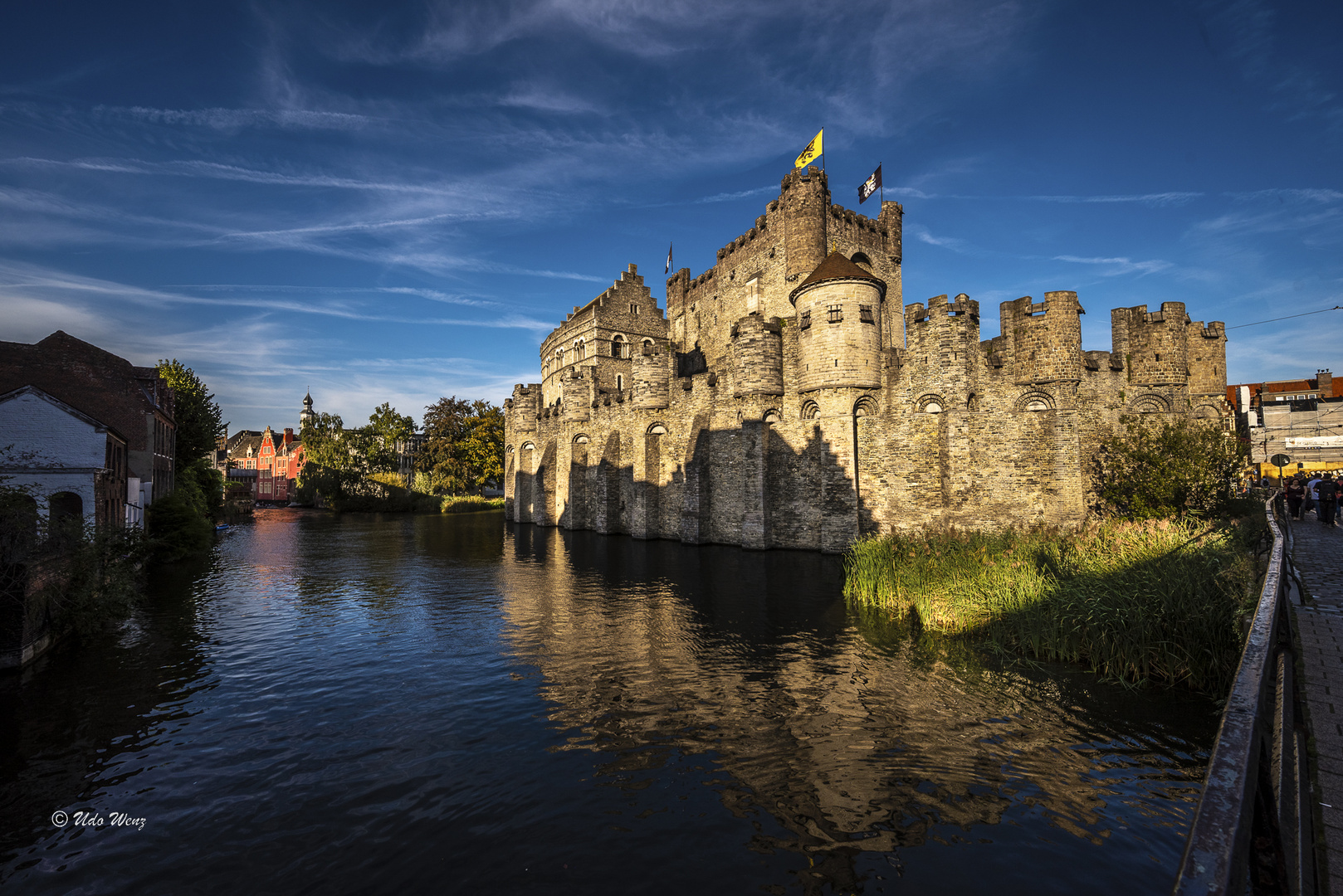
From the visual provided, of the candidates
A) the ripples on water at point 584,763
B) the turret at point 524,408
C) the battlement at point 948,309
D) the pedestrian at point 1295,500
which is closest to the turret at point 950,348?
the battlement at point 948,309

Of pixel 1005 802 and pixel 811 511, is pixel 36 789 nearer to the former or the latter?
pixel 1005 802

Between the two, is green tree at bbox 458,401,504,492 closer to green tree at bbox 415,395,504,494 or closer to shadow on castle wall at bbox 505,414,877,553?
green tree at bbox 415,395,504,494

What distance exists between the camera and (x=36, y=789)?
6715mm

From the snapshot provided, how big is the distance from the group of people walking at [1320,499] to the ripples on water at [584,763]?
49.9 feet

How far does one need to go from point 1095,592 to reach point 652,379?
71.6ft

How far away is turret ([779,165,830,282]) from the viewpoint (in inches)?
1220

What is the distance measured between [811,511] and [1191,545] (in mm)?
12427

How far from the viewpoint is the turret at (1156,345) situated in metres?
19.0

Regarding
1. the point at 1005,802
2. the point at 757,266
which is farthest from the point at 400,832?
the point at 757,266

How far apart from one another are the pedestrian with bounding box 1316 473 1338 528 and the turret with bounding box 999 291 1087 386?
23.8 feet

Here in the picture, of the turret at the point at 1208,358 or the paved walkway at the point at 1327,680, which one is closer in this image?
the paved walkway at the point at 1327,680

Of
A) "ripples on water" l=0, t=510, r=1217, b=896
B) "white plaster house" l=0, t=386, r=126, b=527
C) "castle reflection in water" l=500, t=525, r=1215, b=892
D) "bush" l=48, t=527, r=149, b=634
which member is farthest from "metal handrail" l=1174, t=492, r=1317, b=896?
"white plaster house" l=0, t=386, r=126, b=527

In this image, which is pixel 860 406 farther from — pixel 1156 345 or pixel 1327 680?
pixel 1327 680

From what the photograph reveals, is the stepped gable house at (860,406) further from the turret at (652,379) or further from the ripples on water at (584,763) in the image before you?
the ripples on water at (584,763)
